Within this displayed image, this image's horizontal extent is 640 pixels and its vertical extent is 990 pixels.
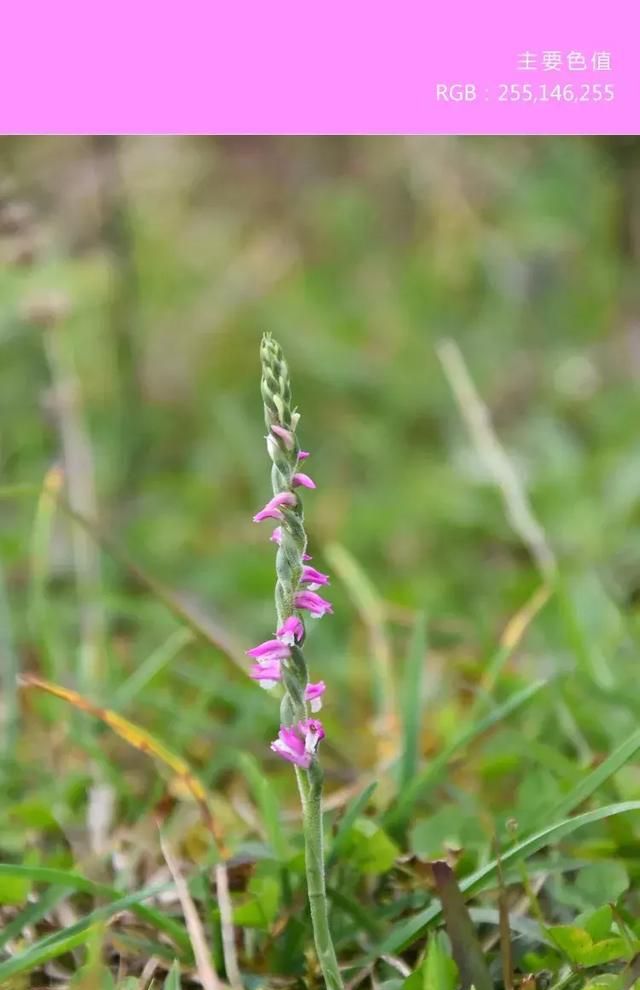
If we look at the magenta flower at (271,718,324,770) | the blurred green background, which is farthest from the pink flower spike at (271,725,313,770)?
the blurred green background

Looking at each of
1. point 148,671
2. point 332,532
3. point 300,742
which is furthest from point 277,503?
point 332,532

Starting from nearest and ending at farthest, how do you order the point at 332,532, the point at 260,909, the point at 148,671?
the point at 260,909 < the point at 148,671 < the point at 332,532

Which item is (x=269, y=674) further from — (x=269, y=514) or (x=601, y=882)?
(x=601, y=882)

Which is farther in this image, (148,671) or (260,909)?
(148,671)

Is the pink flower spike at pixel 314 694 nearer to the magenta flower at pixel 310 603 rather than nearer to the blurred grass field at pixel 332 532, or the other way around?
the magenta flower at pixel 310 603
